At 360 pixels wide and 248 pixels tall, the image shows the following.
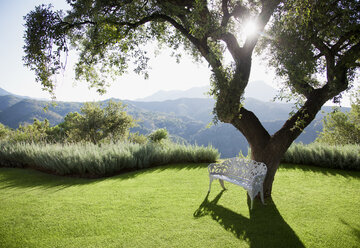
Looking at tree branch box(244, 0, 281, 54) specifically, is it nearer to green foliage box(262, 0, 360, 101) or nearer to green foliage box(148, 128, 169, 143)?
green foliage box(262, 0, 360, 101)

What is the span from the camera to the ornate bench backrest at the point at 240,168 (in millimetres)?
4727

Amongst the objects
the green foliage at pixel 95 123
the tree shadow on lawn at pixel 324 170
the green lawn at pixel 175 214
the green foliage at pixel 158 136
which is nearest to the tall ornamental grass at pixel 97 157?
the green lawn at pixel 175 214

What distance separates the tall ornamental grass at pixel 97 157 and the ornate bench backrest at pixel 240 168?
4066 mm

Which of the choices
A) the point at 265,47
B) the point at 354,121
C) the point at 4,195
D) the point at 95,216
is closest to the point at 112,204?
the point at 95,216

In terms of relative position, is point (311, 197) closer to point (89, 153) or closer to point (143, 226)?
point (143, 226)

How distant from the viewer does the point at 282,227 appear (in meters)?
3.64

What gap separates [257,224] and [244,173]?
5.18ft

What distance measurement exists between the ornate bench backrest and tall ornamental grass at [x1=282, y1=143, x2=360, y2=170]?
4851 millimetres

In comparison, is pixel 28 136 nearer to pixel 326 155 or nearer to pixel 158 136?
pixel 158 136

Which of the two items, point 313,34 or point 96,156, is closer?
point 313,34

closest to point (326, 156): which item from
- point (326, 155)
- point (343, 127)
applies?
point (326, 155)

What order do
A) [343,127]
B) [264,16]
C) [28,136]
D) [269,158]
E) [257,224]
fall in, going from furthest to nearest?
[343,127], [28,136], [269,158], [264,16], [257,224]

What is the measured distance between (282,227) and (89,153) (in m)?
7.00

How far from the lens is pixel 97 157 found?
7.94 m
